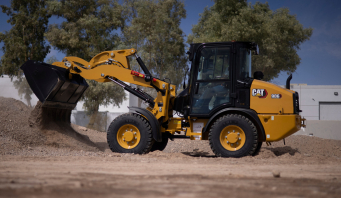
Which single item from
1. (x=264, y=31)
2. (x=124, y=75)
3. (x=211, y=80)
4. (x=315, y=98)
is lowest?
(x=211, y=80)

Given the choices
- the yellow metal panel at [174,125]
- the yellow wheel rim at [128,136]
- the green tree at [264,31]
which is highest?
the green tree at [264,31]

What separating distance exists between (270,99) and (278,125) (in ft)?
2.04

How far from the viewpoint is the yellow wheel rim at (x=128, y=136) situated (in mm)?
7523

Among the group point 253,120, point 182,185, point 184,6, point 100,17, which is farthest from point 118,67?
point 184,6

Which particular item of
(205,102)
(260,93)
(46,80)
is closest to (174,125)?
(205,102)

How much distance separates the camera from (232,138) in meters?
6.87

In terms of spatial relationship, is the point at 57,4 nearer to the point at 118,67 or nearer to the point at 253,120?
the point at 118,67

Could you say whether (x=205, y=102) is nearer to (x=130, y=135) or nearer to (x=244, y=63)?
(x=244, y=63)

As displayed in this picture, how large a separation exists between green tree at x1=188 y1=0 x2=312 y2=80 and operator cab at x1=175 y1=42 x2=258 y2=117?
11821 millimetres

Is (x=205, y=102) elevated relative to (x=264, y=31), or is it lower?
lower

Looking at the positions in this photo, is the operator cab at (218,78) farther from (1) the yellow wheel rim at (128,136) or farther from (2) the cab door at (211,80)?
(1) the yellow wheel rim at (128,136)

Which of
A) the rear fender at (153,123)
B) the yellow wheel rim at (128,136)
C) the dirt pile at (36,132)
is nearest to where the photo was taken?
the rear fender at (153,123)

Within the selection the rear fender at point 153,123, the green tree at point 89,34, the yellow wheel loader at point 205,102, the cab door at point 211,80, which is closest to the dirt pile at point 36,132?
the yellow wheel loader at point 205,102

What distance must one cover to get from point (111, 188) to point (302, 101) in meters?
34.0
